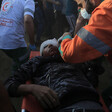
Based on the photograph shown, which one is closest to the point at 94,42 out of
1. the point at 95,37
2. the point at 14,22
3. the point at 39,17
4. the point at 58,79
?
the point at 95,37

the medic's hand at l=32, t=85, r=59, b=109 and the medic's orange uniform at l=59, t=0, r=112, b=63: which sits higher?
the medic's orange uniform at l=59, t=0, r=112, b=63

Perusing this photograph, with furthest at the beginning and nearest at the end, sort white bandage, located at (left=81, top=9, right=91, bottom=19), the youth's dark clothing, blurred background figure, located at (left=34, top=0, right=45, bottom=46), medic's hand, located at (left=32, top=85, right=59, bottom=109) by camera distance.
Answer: blurred background figure, located at (left=34, top=0, right=45, bottom=46), white bandage, located at (left=81, top=9, right=91, bottom=19), the youth's dark clothing, medic's hand, located at (left=32, top=85, right=59, bottom=109)

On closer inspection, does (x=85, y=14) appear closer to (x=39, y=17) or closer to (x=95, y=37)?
(x=95, y=37)

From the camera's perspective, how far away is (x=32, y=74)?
62.0 inches

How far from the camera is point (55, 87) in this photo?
131cm

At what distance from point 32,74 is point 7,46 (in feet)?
2.37

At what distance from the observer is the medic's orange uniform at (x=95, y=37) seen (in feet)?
3.12

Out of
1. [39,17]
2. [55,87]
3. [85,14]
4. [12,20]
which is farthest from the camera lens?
[39,17]

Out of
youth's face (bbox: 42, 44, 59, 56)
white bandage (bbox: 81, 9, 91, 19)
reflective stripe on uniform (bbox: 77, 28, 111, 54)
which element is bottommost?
youth's face (bbox: 42, 44, 59, 56)

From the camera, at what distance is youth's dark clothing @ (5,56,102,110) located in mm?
1199

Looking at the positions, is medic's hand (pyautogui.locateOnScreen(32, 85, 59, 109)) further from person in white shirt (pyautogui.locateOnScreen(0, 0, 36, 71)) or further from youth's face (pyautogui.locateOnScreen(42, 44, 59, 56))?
person in white shirt (pyautogui.locateOnScreen(0, 0, 36, 71))

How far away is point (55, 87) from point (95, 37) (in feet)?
2.06

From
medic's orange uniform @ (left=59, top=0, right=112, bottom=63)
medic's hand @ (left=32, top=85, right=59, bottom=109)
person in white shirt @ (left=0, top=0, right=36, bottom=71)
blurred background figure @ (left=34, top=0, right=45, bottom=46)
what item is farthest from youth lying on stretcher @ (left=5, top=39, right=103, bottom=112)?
blurred background figure @ (left=34, top=0, right=45, bottom=46)

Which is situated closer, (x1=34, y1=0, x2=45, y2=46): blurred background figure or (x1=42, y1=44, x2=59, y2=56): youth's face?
(x1=42, y1=44, x2=59, y2=56): youth's face
